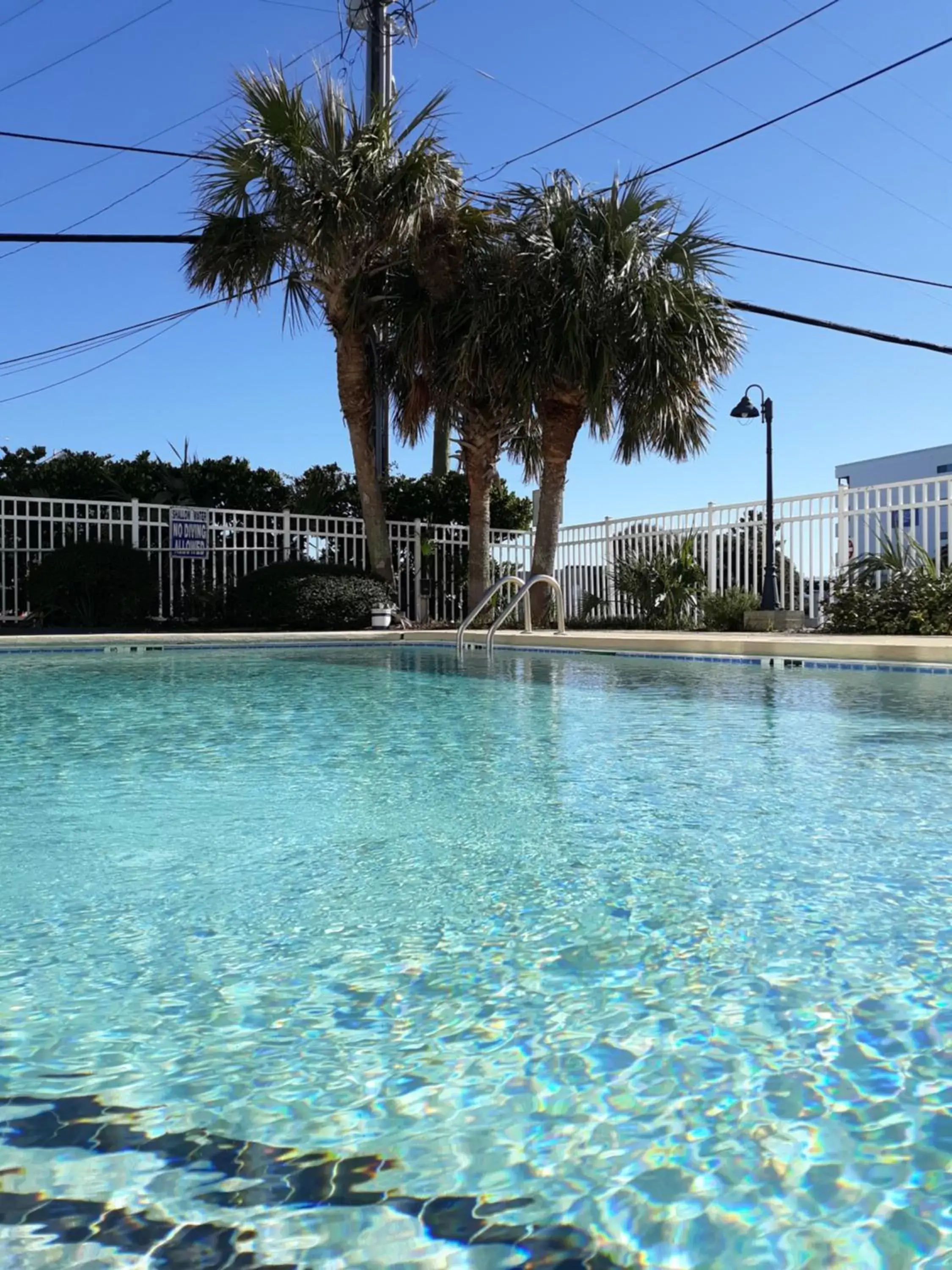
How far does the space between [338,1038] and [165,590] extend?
16068mm

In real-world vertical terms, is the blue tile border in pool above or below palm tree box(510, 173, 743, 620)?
below

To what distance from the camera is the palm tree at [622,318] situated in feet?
48.3

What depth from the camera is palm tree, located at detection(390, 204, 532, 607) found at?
15.0 metres

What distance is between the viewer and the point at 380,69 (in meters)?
17.7

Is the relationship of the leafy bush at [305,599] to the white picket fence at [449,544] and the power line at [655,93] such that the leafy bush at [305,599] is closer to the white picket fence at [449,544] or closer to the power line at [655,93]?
the white picket fence at [449,544]

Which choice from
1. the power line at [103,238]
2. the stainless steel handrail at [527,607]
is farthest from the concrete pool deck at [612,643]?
the power line at [103,238]

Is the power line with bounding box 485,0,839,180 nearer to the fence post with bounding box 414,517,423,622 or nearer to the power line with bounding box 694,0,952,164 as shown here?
the power line with bounding box 694,0,952,164

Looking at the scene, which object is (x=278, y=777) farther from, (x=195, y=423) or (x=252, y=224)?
(x=195, y=423)

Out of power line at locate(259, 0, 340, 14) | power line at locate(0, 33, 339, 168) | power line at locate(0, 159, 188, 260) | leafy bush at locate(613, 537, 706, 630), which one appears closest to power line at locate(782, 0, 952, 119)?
power line at locate(0, 33, 339, 168)

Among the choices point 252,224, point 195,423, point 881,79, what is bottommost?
point 195,423

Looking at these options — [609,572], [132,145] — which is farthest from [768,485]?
[132,145]

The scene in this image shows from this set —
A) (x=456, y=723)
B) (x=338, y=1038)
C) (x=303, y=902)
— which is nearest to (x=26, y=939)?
(x=303, y=902)

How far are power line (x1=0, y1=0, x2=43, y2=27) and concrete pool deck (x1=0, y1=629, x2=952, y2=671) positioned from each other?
12176 millimetres

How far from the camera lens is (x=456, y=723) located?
19.7 ft
